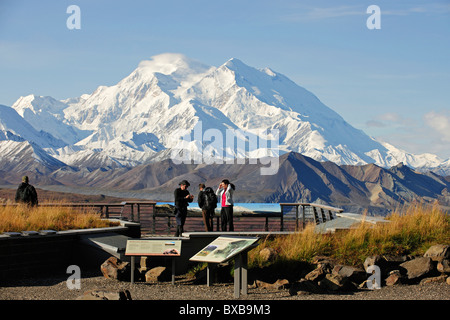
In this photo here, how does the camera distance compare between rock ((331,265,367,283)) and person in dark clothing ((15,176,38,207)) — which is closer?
rock ((331,265,367,283))

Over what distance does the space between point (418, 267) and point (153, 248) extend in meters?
5.62

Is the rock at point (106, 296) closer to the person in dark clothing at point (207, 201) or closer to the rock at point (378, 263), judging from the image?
the rock at point (378, 263)

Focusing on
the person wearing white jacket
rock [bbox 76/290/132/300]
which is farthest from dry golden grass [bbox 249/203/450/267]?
rock [bbox 76/290/132/300]

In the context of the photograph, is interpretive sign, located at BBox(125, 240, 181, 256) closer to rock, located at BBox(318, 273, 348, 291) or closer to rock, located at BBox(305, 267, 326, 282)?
rock, located at BBox(305, 267, 326, 282)

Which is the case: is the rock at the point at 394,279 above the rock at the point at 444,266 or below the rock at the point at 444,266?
below

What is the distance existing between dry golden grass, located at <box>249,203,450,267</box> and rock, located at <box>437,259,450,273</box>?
37.8 inches

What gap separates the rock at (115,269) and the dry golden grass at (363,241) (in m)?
2.75

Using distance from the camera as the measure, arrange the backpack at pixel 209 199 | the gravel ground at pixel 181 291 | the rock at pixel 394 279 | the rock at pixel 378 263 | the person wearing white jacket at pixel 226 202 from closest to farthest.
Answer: the gravel ground at pixel 181 291
the rock at pixel 394 279
the rock at pixel 378 263
the person wearing white jacket at pixel 226 202
the backpack at pixel 209 199

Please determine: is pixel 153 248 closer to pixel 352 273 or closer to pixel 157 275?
pixel 157 275

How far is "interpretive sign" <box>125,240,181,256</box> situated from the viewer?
1353cm

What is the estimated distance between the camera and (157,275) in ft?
47.3

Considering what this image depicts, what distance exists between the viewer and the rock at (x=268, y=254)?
1454 cm
